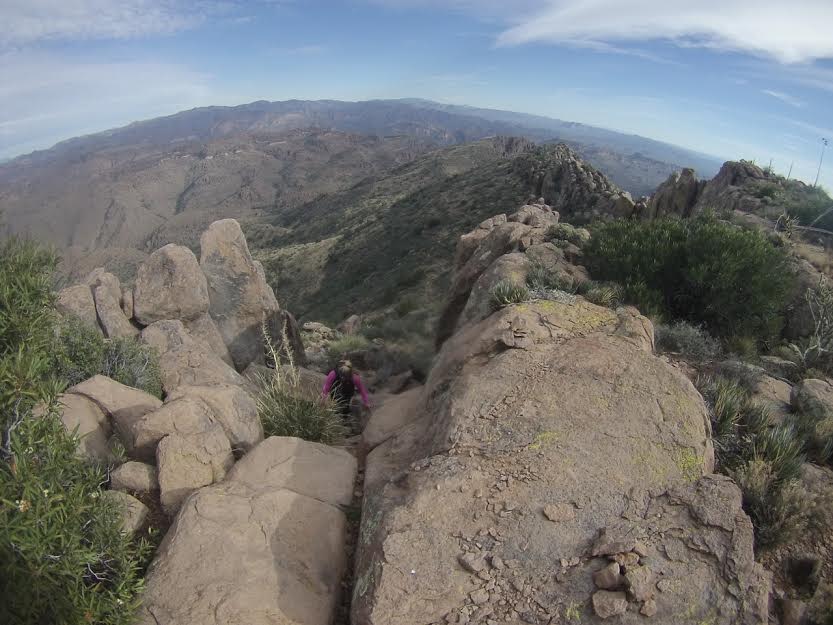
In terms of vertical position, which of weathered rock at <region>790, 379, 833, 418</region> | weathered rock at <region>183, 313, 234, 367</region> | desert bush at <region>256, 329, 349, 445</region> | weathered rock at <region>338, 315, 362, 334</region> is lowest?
weathered rock at <region>338, 315, 362, 334</region>

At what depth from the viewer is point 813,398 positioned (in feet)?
22.0

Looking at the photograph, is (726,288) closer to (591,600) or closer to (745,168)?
(591,600)

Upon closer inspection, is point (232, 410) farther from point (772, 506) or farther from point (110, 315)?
point (772, 506)

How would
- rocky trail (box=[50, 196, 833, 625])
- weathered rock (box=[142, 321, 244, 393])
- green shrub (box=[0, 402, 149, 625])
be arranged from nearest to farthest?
1. green shrub (box=[0, 402, 149, 625])
2. rocky trail (box=[50, 196, 833, 625])
3. weathered rock (box=[142, 321, 244, 393])

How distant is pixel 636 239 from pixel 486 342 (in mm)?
5960

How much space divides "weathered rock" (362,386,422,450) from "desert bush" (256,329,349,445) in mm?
557

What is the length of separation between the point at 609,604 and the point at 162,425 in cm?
498

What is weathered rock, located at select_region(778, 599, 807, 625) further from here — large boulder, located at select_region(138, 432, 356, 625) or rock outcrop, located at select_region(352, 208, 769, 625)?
large boulder, located at select_region(138, 432, 356, 625)

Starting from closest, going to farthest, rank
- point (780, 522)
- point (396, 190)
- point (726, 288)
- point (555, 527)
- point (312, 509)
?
point (555, 527) < point (780, 522) < point (312, 509) < point (726, 288) < point (396, 190)

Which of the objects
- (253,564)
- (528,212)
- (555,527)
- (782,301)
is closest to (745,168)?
(528,212)

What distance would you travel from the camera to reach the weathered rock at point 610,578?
3.87 m

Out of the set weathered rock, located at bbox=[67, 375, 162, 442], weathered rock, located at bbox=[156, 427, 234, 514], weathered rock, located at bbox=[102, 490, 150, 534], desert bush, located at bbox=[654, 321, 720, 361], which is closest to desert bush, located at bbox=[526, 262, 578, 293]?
desert bush, located at bbox=[654, 321, 720, 361]

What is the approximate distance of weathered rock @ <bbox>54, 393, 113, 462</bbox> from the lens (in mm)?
5781

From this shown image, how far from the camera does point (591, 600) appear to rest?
12.6ft
